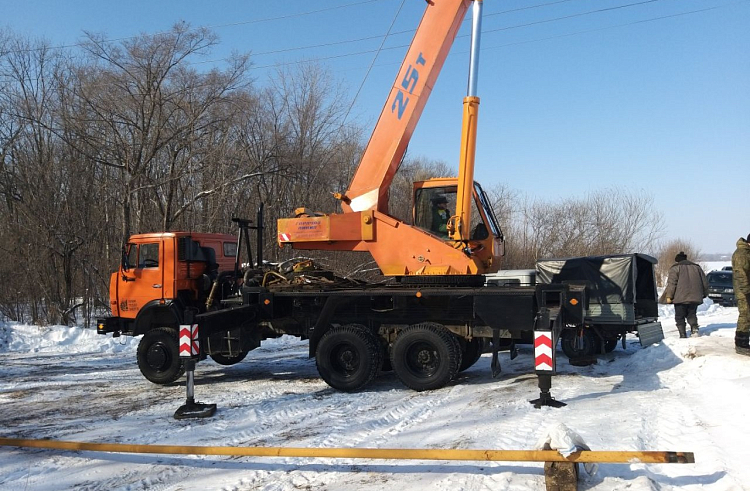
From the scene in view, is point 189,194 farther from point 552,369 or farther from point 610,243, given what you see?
point 610,243

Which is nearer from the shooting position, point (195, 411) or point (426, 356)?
point (195, 411)

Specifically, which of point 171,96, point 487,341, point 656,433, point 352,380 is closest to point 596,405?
point 656,433

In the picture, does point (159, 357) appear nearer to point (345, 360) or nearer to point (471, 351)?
point (345, 360)

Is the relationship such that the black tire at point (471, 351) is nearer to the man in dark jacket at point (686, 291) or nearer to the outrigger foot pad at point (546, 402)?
the outrigger foot pad at point (546, 402)

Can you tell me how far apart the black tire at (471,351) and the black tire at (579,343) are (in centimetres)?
169

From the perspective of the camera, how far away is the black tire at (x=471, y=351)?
9.38 m

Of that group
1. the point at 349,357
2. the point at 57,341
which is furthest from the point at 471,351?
the point at 57,341

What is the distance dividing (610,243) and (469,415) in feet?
100

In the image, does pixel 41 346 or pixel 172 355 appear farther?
pixel 41 346

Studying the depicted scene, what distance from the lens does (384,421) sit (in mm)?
6984

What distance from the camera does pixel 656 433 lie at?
19.4 feet

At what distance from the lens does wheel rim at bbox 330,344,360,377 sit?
9172 millimetres

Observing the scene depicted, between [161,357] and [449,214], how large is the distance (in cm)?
549

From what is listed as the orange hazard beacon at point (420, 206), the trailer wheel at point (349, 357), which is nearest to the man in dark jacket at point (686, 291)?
the orange hazard beacon at point (420, 206)
